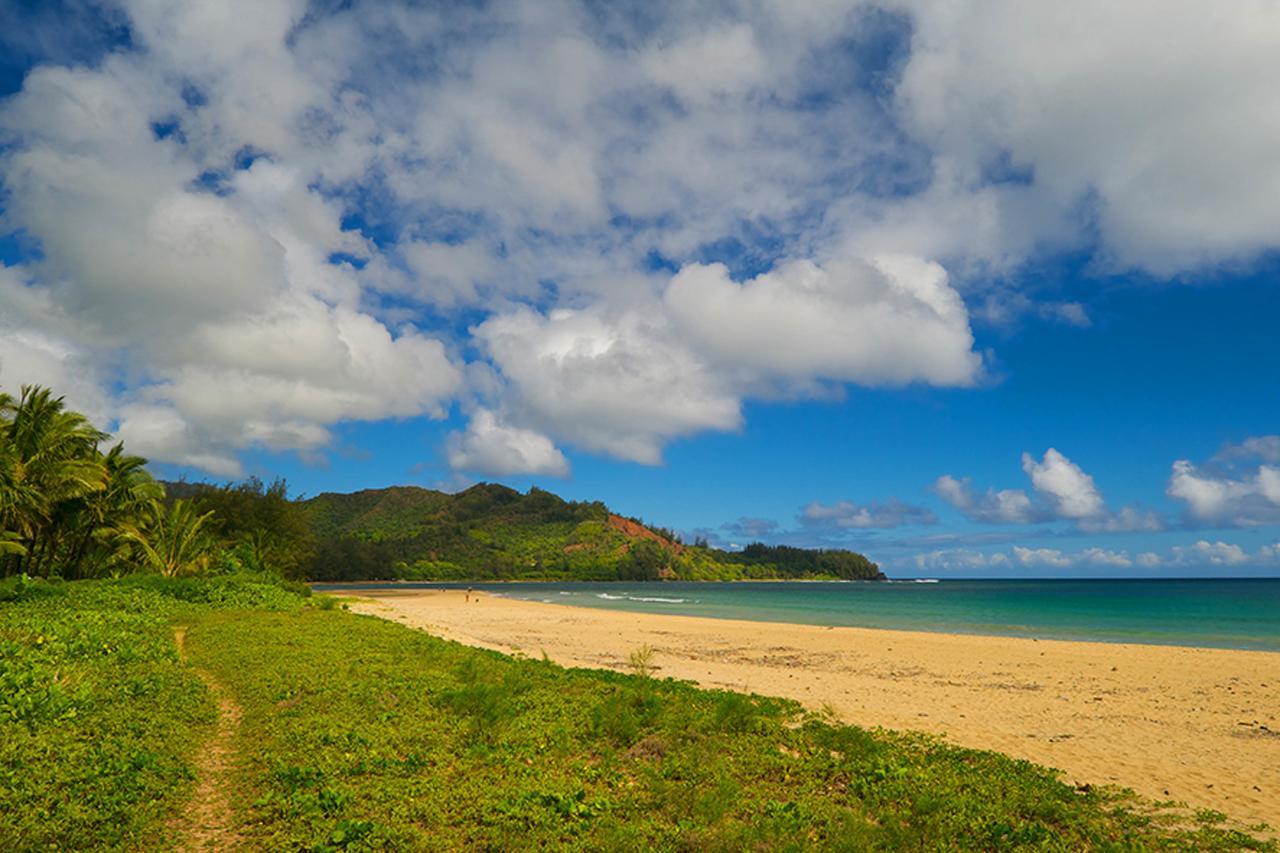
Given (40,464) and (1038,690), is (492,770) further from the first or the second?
(40,464)

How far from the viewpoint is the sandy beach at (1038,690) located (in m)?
12.0

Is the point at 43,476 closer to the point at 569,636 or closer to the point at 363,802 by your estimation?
the point at 569,636

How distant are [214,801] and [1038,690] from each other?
21088 mm

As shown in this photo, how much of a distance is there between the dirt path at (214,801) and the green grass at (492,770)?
17 centimetres

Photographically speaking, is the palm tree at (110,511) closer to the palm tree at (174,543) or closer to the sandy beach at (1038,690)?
the palm tree at (174,543)

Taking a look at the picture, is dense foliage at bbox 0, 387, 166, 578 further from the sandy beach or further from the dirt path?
the dirt path

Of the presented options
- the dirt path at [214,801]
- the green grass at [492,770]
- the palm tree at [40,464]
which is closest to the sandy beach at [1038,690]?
the green grass at [492,770]

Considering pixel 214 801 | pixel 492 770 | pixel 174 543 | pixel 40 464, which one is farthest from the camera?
pixel 174 543

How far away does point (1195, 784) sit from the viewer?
35.8 feet

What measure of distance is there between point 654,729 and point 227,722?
284 inches

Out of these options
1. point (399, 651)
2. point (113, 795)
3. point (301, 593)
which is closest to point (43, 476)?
point (301, 593)

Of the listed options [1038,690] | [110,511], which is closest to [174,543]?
[110,511]

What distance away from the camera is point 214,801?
8.38 meters

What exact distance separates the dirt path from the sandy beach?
10992mm
